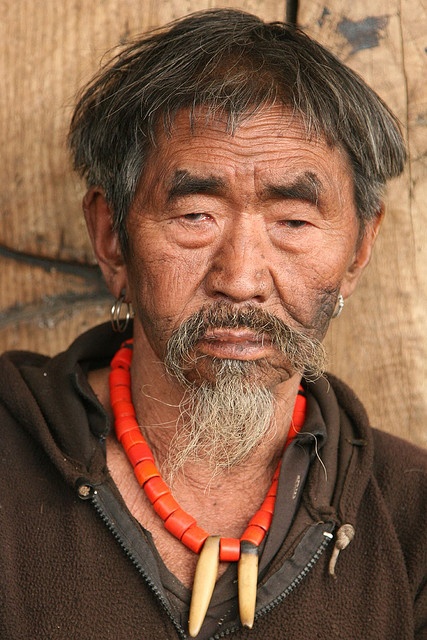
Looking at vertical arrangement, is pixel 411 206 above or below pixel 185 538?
above

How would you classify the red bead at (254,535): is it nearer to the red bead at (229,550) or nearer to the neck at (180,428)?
the red bead at (229,550)

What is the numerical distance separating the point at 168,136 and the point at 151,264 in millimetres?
311

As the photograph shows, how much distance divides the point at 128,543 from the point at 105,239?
826mm

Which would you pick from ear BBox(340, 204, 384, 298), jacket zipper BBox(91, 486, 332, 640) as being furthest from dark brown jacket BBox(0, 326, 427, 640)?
ear BBox(340, 204, 384, 298)

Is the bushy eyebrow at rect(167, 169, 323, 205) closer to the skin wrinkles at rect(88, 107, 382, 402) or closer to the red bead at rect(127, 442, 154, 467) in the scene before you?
the skin wrinkles at rect(88, 107, 382, 402)

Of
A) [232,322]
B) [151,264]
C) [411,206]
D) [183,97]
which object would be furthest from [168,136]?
[411,206]

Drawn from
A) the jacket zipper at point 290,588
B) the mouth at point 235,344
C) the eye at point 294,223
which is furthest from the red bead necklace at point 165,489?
the eye at point 294,223

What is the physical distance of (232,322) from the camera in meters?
2.11

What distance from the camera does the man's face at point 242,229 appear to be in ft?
6.99

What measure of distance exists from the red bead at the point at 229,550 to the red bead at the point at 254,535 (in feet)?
0.10

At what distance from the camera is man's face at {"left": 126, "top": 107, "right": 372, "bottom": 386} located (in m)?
2.13

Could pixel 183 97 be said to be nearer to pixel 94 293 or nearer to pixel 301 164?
pixel 301 164

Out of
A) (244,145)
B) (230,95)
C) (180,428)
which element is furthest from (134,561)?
(230,95)

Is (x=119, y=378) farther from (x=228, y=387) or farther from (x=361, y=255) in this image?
(x=361, y=255)
